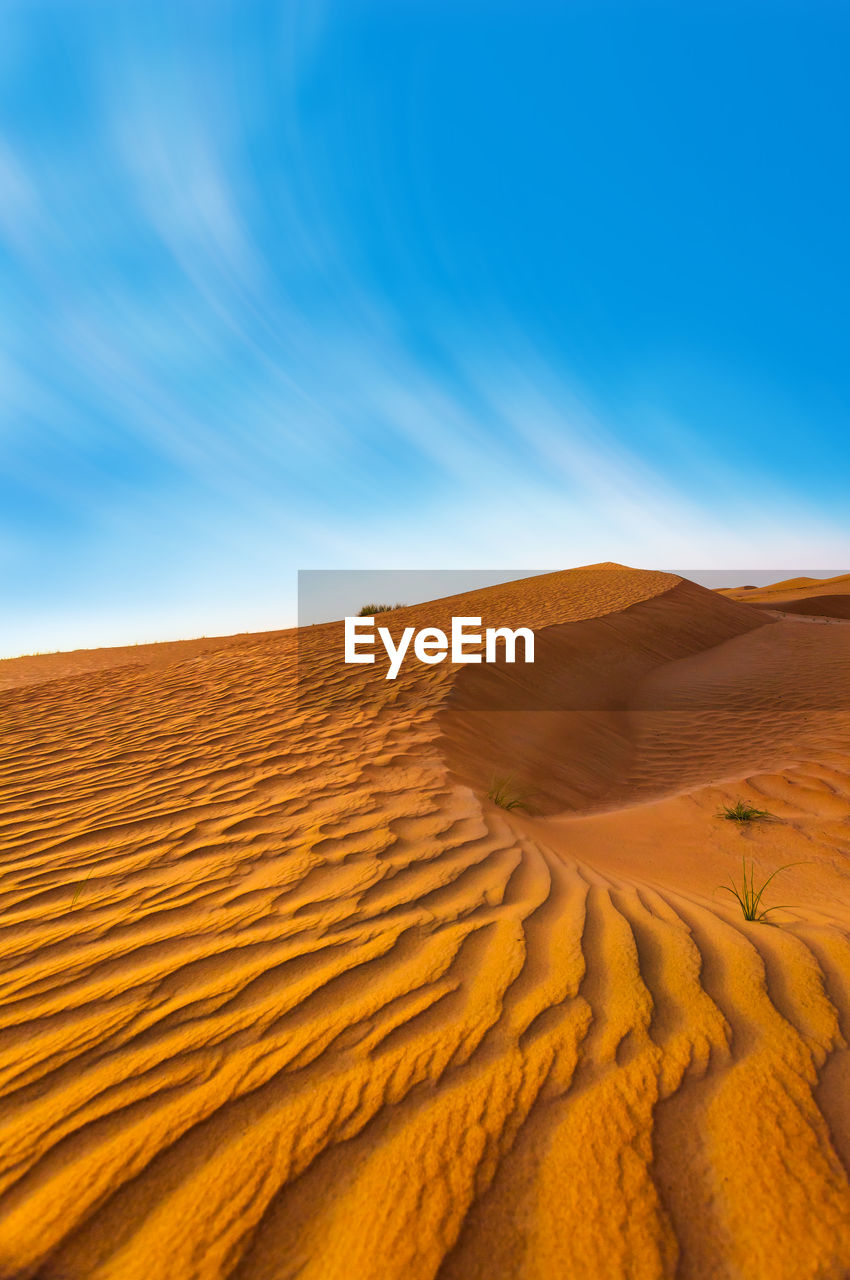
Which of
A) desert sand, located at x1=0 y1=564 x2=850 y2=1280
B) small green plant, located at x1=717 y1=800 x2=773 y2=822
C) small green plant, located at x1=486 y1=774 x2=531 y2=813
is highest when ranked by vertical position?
desert sand, located at x1=0 y1=564 x2=850 y2=1280

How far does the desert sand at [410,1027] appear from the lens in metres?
1.33

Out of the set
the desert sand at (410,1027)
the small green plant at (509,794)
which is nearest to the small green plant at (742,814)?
the desert sand at (410,1027)

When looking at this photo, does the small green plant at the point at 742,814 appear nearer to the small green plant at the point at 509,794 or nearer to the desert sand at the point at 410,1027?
the desert sand at the point at 410,1027

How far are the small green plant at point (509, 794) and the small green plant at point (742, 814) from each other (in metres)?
1.54

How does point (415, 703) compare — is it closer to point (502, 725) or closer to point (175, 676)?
point (502, 725)

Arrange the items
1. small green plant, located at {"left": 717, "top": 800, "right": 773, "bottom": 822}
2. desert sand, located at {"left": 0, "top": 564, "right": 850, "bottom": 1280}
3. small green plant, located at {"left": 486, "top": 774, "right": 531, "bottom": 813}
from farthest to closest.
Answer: small green plant, located at {"left": 717, "top": 800, "right": 773, "bottom": 822} → small green plant, located at {"left": 486, "top": 774, "right": 531, "bottom": 813} → desert sand, located at {"left": 0, "top": 564, "right": 850, "bottom": 1280}

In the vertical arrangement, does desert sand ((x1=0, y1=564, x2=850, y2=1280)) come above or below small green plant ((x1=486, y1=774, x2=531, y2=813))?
above

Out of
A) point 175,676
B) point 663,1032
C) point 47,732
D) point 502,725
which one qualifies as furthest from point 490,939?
point 175,676

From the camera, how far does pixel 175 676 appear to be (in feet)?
31.7

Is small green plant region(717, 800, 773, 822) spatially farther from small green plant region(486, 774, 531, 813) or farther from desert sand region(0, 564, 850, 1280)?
small green plant region(486, 774, 531, 813)

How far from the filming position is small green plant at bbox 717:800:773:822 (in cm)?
473

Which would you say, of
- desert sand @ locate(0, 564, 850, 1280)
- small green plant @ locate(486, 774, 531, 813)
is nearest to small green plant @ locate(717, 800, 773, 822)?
desert sand @ locate(0, 564, 850, 1280)

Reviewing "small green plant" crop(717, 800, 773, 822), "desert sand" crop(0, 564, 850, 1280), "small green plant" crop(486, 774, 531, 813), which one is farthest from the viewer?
"small green plant" crop(717, 800, 773, 822)

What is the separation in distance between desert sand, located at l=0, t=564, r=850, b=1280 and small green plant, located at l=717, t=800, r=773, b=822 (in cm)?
11
